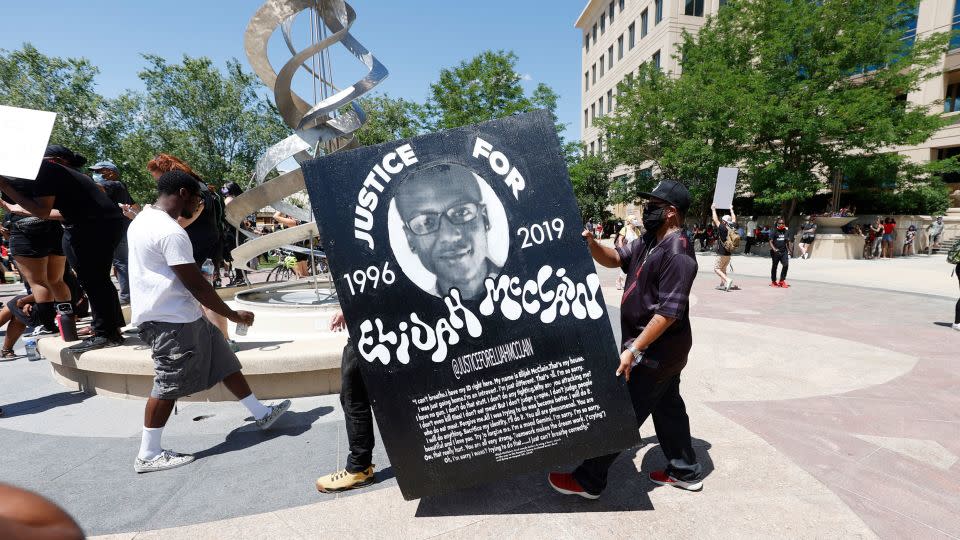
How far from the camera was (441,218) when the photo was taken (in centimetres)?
229

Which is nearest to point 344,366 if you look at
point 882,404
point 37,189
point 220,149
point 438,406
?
point 438,406

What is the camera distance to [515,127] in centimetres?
234

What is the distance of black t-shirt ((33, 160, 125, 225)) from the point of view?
3746 millimetres

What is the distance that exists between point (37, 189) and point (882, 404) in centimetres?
766

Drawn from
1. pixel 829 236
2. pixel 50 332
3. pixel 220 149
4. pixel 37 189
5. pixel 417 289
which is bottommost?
pixel 829 236

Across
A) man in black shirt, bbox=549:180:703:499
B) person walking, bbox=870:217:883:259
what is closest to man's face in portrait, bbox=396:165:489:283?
man in black shirt, bbox=549:180:703:499

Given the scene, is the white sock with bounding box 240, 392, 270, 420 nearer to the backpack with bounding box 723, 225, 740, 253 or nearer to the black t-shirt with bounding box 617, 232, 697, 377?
the black t-shirt with bounding box 617, 232, 697, 377

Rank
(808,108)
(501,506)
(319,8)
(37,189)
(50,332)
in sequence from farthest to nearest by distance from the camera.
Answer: (808,108)
(319,8)
(50,332)
(37,189)
(501,506)

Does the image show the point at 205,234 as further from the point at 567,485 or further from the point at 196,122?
the point at 196,122

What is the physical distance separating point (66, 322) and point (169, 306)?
2497 mm

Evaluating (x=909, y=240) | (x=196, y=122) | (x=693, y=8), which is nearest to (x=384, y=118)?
(x=196, y=122)

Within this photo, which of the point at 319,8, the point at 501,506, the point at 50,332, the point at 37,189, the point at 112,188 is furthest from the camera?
the point at 319,8

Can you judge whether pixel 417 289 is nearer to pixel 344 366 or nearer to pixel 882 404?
pixel 344 366

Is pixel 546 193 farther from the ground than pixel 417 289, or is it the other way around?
pixel 546 193
